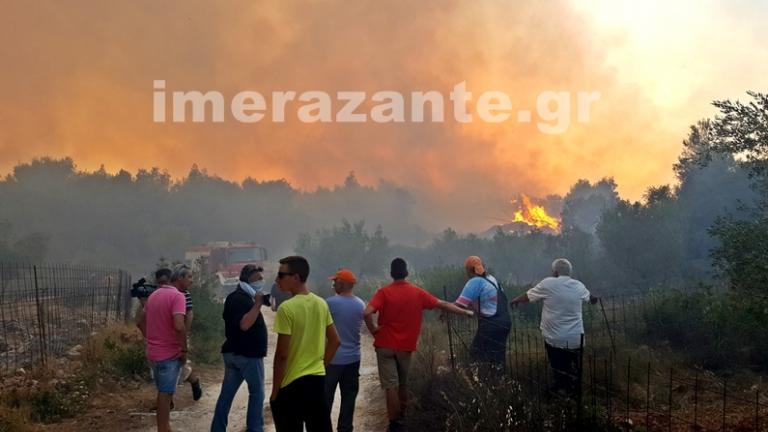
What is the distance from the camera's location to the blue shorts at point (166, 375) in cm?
632

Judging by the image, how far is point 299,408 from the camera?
15.2 ft

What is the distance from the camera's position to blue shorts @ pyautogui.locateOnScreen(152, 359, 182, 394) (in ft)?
20.7

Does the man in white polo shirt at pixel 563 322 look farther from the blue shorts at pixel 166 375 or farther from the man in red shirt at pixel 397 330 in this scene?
the blue shorts at pixel 166 375

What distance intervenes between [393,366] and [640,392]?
4103 millimetres

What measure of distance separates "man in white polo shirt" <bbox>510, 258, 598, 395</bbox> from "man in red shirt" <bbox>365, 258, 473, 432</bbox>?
1144 mm

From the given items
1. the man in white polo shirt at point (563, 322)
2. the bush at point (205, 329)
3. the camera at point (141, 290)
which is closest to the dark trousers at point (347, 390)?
the man in white polo shirt at point (563, 322)

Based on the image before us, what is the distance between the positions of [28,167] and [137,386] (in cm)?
6674

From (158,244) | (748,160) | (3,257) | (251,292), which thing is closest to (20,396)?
(251,292)

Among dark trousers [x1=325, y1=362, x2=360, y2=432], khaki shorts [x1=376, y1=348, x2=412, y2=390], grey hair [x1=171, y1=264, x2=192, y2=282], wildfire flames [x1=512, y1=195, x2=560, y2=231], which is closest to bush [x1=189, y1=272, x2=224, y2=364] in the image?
grey hair [x1=171, y1=264, x2=192, y2=282]

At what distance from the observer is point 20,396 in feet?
26.5

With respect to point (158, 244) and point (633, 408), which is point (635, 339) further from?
point (158, 244)

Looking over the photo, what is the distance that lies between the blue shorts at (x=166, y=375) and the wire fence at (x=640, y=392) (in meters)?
3.26

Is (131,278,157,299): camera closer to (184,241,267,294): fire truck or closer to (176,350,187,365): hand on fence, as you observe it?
(176,350,187,365): hand on fence

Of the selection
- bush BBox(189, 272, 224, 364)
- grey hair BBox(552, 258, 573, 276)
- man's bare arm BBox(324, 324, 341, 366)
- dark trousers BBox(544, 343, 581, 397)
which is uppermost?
grey hair BBox(552, 258, 573, 276)
